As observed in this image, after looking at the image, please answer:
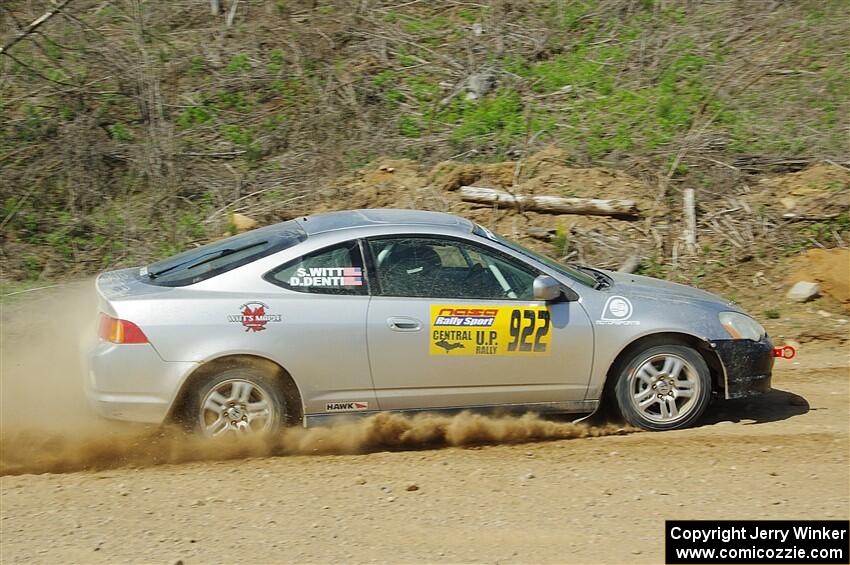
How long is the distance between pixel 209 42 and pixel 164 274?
9.22 metres

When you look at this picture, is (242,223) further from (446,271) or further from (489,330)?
(489,330)

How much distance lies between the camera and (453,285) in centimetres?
638

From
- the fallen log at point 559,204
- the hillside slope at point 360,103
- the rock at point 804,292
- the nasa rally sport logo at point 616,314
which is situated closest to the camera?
the nasa rally sport logo at point 616,314

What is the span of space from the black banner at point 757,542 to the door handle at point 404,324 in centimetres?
206

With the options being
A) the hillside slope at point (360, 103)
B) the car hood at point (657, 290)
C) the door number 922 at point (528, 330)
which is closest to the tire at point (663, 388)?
the car hood at point (657, 290)

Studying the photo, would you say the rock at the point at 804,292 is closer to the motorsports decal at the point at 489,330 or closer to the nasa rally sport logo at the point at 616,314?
the nasa rally sport logo at the point at 616,314

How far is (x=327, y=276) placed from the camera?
6305 mm

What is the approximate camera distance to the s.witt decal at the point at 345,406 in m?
6.23

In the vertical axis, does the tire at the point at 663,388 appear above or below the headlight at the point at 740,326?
below

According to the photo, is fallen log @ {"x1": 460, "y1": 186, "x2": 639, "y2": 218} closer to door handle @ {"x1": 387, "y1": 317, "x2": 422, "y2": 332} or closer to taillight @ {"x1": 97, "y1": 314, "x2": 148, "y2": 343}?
door handle @ {"x1": 387, "y1": 317, "x2": 422, "y2": 332}

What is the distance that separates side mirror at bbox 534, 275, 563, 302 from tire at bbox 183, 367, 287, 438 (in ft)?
6.11

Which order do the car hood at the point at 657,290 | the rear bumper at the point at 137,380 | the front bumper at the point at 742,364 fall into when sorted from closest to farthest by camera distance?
the rear bumper at the point at 137,380
the front bumper at the point at 742,364
the car hood at the point at 657,290

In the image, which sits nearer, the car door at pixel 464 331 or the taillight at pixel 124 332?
the taillight at pixel 124 332

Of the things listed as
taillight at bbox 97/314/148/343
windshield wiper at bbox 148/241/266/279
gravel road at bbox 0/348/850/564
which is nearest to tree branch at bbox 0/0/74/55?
windshield wiper at bbox 148/241/266/279
